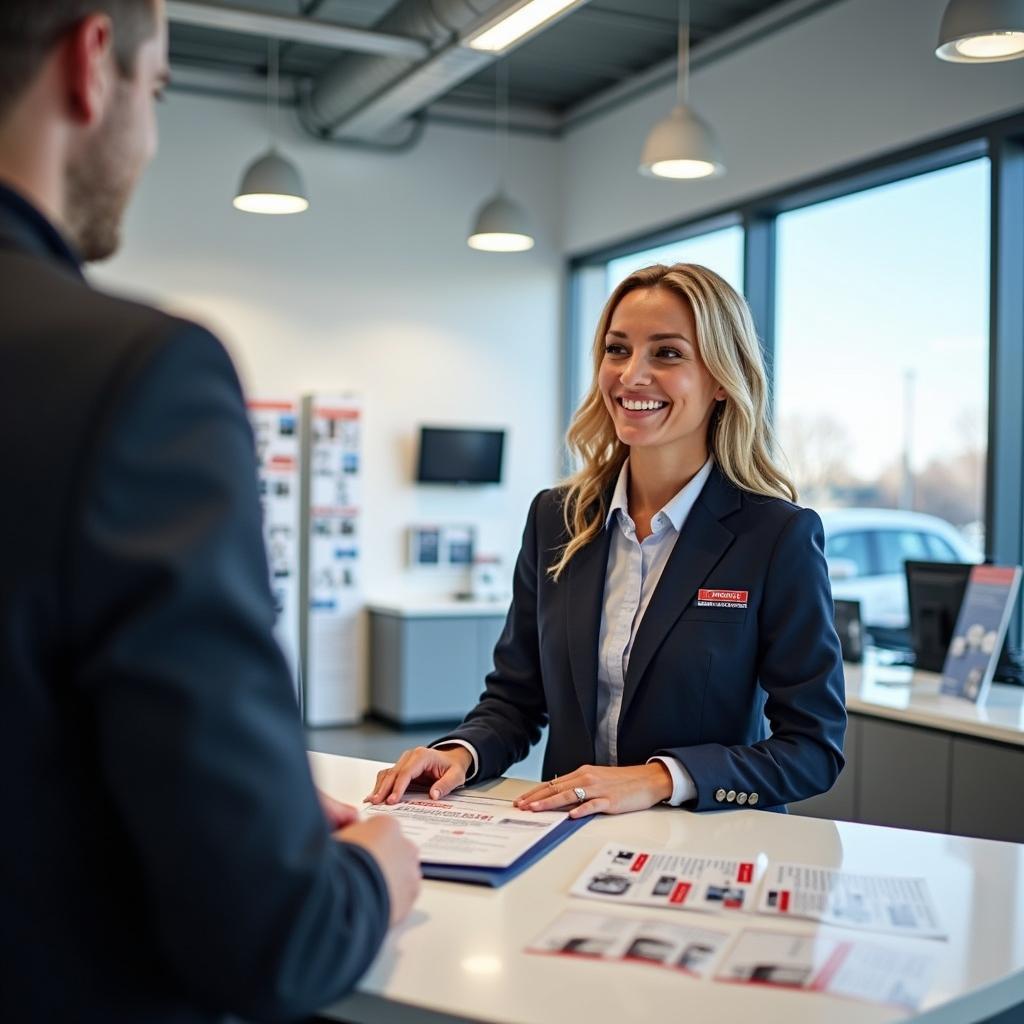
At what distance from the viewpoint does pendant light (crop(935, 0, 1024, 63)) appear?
3.48 m

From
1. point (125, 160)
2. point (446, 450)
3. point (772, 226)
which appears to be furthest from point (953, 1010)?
point (446, 450)

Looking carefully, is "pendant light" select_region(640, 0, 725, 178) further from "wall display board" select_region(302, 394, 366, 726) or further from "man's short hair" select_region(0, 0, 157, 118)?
"man's short hair" select_region(0, 0, 157, 118)

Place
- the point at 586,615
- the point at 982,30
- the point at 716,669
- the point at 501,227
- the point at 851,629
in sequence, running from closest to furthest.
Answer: the point at 716,669
the point at 586,615
the point at 982,30
the point at 851,629
the point at 501,227

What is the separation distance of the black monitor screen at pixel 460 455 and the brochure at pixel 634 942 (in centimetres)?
640

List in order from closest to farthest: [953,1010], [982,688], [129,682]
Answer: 1. [129,682]
2. [953,1010]
3. [982,688]

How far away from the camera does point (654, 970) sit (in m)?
1.21

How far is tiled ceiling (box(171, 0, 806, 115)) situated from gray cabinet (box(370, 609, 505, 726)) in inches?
129

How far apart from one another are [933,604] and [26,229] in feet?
13.0

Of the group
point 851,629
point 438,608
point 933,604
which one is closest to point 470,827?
point 933,604

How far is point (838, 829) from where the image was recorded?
1.76 meters

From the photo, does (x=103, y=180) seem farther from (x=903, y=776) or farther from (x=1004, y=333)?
(x=1004, y=333)

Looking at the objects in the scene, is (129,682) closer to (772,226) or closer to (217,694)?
(217,694)

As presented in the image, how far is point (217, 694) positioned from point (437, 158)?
7.42m

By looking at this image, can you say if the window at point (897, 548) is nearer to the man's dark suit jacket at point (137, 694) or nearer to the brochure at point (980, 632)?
the brochure at point (980, 632)
